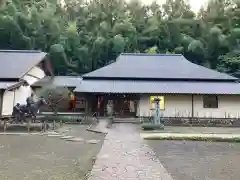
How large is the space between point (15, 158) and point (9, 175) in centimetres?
180

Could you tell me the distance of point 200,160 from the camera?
7.32 metres

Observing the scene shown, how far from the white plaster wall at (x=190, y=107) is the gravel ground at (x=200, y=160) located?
885 centimetres

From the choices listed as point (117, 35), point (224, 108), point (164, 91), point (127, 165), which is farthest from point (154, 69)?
point (127, 165)

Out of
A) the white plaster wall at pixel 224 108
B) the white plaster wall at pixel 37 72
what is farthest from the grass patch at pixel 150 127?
the white plaster wall at pixel 37 72

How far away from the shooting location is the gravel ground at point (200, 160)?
5810 millimetres

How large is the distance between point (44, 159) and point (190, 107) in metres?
13.6

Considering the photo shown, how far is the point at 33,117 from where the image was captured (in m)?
14.6

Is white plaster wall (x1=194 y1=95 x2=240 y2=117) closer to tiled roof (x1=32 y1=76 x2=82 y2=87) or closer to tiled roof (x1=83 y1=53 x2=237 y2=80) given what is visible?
tiled roof (x1=83 y1=53 x2=237 y2=80)

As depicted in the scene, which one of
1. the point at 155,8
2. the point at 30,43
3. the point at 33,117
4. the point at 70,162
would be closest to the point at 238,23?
the point at 155,8

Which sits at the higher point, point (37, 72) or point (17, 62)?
point (17, 62)

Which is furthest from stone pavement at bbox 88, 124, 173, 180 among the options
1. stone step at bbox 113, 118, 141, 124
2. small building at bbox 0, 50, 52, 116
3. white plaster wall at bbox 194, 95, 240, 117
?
white plaster wall at bbox 194, 95, 240, 117

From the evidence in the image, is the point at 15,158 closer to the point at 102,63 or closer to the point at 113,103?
the point at 113,103

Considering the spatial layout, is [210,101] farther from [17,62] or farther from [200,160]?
[17,62]

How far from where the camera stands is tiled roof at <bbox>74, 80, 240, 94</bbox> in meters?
18.8
